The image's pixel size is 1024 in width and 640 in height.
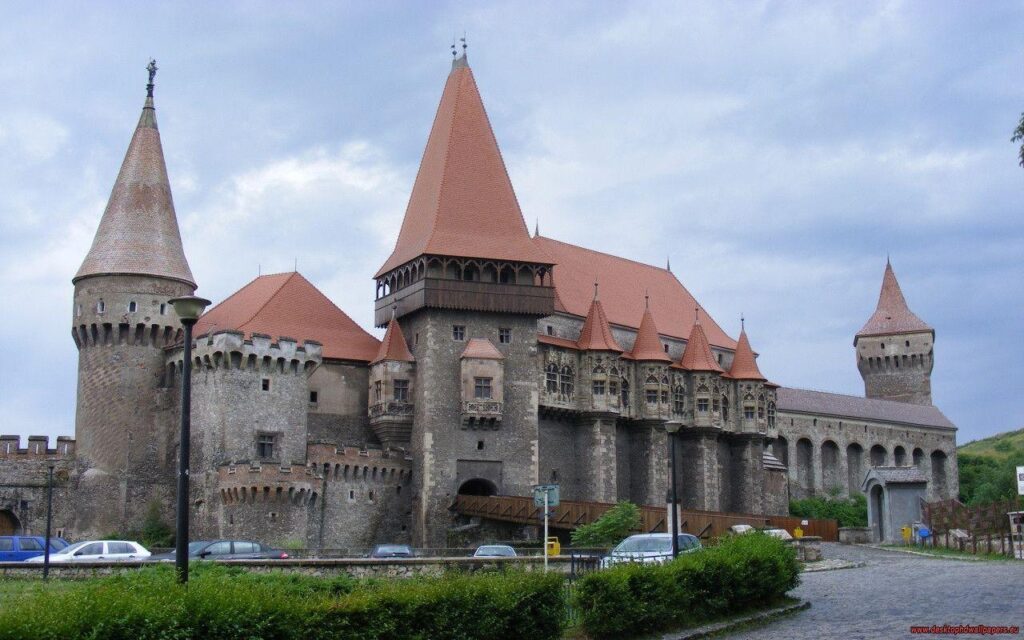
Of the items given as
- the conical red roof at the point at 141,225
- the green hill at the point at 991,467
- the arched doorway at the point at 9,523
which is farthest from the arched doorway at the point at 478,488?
the green hill at the point at 991,467

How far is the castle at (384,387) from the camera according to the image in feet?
165

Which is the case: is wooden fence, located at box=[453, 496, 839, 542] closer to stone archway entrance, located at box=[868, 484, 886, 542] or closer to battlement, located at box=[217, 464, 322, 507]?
stone archway entrance, located at box=[868, 484, 886, 542]

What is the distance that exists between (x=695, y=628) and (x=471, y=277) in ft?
117

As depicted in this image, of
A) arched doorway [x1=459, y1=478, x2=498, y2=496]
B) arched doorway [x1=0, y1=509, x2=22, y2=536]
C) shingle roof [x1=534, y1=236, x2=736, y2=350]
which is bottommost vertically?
arched doorway [x1=0, y1=509, x2=22, y2=536]

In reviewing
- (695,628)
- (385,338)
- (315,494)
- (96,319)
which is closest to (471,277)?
(385,338)

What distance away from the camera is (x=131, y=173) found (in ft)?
177

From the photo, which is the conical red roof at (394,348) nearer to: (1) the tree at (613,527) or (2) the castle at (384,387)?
(2) the castle at (384,387)

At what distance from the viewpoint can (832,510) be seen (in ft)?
259

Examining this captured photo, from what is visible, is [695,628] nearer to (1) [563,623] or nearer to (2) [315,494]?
(1) [563,623]

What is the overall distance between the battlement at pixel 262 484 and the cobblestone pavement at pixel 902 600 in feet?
74.8

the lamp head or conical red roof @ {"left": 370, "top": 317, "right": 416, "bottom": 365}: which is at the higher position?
conical red roof @ {"left": 370, "top": 317, "right": 416, "bottom": 365}

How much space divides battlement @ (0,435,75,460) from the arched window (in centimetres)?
2177

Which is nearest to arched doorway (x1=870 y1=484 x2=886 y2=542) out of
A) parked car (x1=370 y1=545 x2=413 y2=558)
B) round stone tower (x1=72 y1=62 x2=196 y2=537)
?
parked car (x1=370 y1=545 x2=413 y2=558)

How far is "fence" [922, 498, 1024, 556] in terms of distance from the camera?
38444 mm
